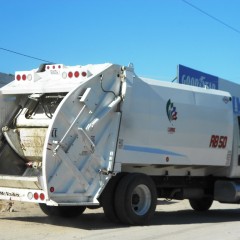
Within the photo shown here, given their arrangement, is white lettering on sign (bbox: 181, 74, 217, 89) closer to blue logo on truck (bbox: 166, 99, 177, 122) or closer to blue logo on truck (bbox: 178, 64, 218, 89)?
blue logo on truck (bbox: 178, 64, 218, 89)

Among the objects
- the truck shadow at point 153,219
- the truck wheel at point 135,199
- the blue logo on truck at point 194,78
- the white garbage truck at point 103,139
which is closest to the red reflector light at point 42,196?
the white garbage truck at point 103,139

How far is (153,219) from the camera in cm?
1240

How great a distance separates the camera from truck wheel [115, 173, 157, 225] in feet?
35.0

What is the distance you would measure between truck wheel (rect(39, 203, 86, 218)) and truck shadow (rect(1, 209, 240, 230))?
0.13 metres

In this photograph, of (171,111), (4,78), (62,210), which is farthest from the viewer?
(4,78)

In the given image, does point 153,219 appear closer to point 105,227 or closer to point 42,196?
point 105,227

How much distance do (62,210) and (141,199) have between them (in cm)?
196

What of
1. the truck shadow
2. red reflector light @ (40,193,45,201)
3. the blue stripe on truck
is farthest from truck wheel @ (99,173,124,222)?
red reflector light @ (40,193,45,201)

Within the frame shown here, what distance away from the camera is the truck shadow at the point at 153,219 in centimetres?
1093

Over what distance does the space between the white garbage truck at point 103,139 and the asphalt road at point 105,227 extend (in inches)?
17.0

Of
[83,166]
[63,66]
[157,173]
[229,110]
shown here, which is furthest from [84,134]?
[229,110]

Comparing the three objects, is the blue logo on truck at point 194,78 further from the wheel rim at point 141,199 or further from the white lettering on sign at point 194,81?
the wheel rim at point 141,199

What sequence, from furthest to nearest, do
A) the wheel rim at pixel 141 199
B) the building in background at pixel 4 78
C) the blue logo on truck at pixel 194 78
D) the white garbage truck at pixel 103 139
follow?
the blue logo on truck at pixel 194 78
the building in background at pixel 4 78
the wheel rim at pixel 141 199
the white garbage truck at pixel 103 139

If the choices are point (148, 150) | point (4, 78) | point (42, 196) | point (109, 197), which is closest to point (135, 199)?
point (109, 197)
